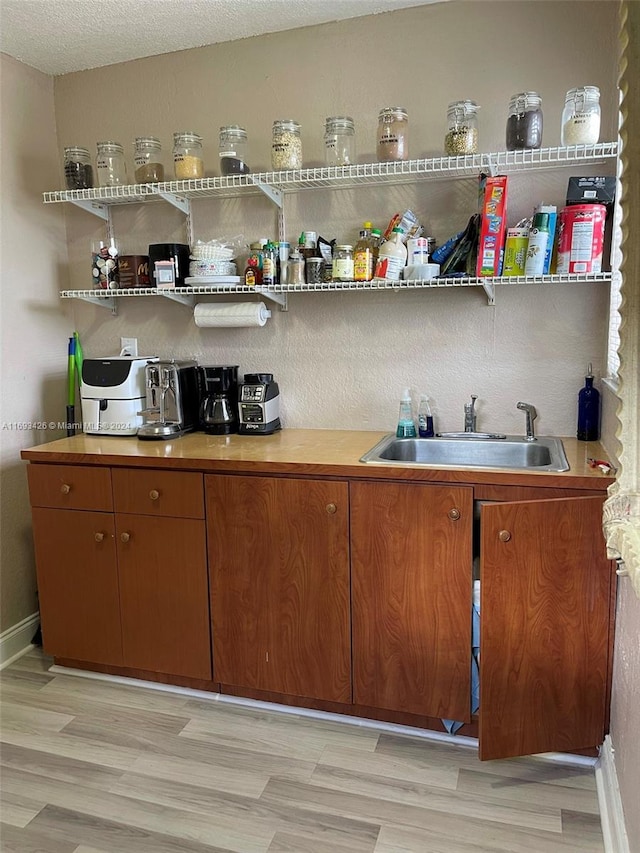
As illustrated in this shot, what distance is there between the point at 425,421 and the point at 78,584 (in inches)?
56.0

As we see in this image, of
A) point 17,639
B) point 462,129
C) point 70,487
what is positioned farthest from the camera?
point 17,639

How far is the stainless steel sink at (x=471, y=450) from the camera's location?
86.4 inches

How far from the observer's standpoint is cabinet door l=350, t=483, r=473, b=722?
1905 mm

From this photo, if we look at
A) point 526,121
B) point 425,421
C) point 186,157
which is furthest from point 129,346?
point 526,121

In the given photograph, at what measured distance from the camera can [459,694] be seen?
6.41 feet

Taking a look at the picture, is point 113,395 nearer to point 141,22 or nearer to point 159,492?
point 159,492

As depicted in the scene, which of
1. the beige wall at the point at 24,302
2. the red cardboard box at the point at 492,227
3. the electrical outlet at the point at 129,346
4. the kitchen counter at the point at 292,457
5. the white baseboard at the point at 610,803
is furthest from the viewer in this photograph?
the electrical outlet at the point at 129,346

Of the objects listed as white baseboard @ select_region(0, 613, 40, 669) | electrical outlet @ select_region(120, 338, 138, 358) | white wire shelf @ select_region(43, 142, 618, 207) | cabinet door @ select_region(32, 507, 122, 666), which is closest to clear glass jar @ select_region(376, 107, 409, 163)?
white wire shelf @ select_region(43, 142, 618, 207)

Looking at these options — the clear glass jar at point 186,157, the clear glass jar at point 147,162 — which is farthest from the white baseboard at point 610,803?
the clear glass jar at point 147,162

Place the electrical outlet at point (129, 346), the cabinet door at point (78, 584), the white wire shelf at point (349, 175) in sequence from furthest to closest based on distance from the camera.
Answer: the electrical outlet at point (129, 346) < the cabinet door at point (78, 584) < the white wire shelf at point (349, 175)

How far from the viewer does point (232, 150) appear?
2.38 metres

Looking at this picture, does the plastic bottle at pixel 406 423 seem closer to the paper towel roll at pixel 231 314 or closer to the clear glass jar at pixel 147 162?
the paper towel roll at pixel 231 314

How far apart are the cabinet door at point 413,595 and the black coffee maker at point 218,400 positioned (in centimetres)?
74

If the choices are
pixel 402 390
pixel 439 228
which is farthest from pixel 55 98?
pixel 402 390
